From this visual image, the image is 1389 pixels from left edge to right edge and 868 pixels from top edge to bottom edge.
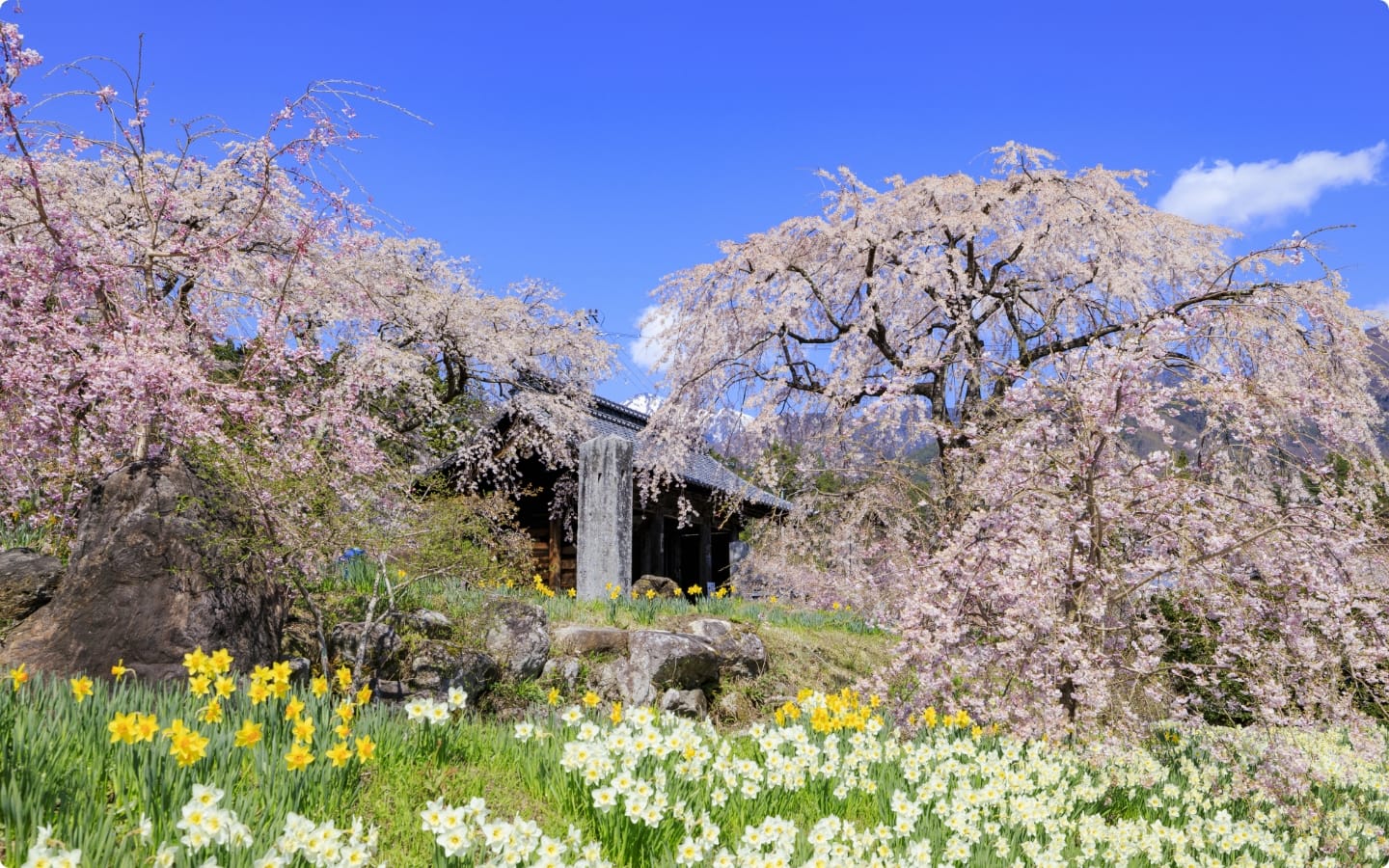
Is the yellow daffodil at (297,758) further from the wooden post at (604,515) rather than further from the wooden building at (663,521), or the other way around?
the wooden building at (663,521)

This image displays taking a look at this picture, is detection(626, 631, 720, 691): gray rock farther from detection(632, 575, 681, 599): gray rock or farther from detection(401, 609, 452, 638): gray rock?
detection(632, 575, 681, 599): gray rock

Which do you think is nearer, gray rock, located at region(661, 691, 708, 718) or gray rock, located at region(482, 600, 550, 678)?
gray rock, located at region(482, 600, 550, 678)

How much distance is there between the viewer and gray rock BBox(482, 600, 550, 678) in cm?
946

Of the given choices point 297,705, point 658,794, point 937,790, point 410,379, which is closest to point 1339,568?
point 937,790

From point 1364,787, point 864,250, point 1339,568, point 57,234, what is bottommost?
point 1364,787

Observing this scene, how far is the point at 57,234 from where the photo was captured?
902 centimetres

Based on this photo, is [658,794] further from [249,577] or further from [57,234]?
[57,234]

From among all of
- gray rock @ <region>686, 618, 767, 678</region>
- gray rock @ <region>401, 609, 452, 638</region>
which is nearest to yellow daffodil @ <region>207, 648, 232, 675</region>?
gray rock @ <region>401, 609, 452, 638</region>

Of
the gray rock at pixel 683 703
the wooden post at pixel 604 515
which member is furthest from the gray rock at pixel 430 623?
the wooden post at pixel 604 515

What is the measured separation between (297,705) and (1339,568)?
6.79 meters

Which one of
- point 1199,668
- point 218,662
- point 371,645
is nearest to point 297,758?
point 218,662

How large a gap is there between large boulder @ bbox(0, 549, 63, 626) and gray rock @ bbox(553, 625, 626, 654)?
4.92 m

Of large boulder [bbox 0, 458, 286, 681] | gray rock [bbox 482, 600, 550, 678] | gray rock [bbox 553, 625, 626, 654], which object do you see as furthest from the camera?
gray rock [bbox 553, 625, 626, 654]

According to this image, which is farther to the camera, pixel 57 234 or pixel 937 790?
pixel 57 234
